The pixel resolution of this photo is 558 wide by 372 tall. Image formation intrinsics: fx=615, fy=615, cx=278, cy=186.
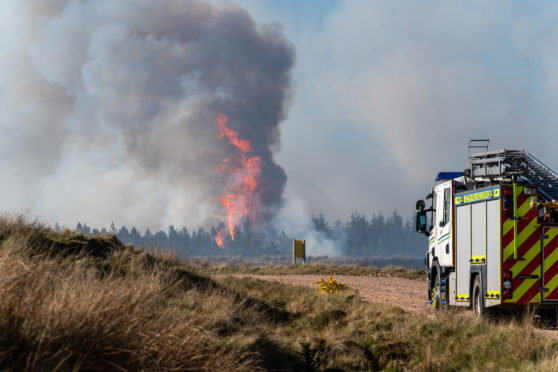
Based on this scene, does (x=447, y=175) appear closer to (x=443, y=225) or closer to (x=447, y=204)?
(x=447, y=204)

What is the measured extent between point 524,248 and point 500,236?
61cm

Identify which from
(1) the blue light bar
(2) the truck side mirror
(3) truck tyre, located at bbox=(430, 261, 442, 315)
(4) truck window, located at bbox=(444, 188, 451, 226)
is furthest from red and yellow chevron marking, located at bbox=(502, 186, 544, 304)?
(2) the truck side mirror

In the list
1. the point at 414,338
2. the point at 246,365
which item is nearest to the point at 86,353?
the point at 246,365

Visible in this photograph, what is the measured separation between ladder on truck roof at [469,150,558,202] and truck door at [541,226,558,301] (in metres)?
Answer: 1.84

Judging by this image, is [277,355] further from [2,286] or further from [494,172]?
[494,172]

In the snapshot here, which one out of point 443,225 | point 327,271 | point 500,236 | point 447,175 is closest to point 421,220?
point 443,225

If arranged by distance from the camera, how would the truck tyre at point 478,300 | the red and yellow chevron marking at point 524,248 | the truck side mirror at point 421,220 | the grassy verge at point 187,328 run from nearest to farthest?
1. the grassy verge at point 187,328
2. the red and yellow chevron marking at point 524,248
3. the truck tyre at point 478,300
4. the truck side mirror at point 421,220

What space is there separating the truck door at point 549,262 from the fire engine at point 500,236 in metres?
0.02

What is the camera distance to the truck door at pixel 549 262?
1433cm

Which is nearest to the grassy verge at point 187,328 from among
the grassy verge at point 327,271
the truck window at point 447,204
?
the truck window at point 447,204

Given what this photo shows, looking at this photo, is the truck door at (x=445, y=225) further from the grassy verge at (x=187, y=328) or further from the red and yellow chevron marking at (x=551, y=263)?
the red and yellow chevron marking at (x=551, y=263)

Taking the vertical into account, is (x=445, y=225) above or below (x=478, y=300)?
above

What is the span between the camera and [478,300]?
15.6 m

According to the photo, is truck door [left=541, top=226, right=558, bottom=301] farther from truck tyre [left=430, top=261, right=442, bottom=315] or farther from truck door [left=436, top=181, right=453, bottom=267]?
truck tyre [left=430, top=261, right=442, bottom=315]
